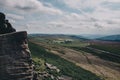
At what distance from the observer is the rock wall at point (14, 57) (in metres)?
62.5

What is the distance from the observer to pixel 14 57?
63.3 meters

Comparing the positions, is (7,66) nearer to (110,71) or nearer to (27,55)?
(27,55)

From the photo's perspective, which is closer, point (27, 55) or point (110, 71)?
point (27, 55)

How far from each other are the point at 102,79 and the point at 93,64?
3715 centimetres

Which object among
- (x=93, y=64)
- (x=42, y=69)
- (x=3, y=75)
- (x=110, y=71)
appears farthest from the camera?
(x=93, y=64)

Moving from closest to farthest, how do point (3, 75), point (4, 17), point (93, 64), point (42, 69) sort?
1. point (3, 75)
2. point (4, 17)
3. point (42, 69)
4. point (93, 64)

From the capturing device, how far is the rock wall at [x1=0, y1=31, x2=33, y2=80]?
6247 centimetres

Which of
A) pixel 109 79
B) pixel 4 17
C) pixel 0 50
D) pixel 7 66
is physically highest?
pixel 4 17

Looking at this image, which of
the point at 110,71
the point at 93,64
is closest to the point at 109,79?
the point at 110,71

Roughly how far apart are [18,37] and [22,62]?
21.1ft

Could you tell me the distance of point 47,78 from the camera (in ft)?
330

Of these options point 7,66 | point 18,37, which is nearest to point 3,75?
point 7,66

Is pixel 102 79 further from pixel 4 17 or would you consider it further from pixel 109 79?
pixel 4 17

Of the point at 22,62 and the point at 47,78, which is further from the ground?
the point at 22,62
